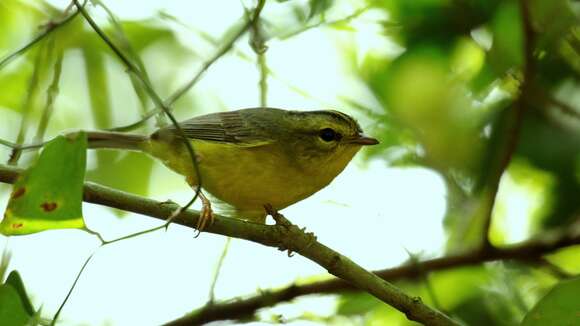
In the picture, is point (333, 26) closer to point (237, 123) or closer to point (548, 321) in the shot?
point (237, 123)

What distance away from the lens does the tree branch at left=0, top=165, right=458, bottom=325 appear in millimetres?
2695

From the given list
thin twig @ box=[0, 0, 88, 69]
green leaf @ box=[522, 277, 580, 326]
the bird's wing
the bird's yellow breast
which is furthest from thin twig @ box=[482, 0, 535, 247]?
thin twig @ box=[0, 0, 88, 69]

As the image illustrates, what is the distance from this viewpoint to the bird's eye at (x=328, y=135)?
4.41 metres

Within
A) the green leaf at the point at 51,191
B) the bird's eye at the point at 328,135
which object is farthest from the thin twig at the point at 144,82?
the bird's eye at the point at 328,135

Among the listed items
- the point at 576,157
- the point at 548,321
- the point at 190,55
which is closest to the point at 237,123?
the point at 190,55

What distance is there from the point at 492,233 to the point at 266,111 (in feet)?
4.54

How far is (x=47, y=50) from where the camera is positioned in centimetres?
431

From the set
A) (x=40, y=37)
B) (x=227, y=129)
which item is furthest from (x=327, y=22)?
(x=40, y=37)

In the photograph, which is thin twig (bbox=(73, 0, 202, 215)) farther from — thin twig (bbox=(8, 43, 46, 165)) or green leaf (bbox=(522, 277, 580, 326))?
green leaf (bbox=(522, 277, 580, 326))

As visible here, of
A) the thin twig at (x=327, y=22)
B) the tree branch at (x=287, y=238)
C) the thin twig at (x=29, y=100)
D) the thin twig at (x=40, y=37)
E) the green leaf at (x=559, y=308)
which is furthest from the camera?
the thin twig at (x=327, y=22)

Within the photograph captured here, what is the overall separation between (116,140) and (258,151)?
2.49ft

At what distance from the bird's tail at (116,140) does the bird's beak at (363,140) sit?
45.4 inches

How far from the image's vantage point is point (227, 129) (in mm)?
4590

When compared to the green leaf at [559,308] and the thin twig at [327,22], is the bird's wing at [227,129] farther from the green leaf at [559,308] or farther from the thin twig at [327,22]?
the green leaf at [559,308]
